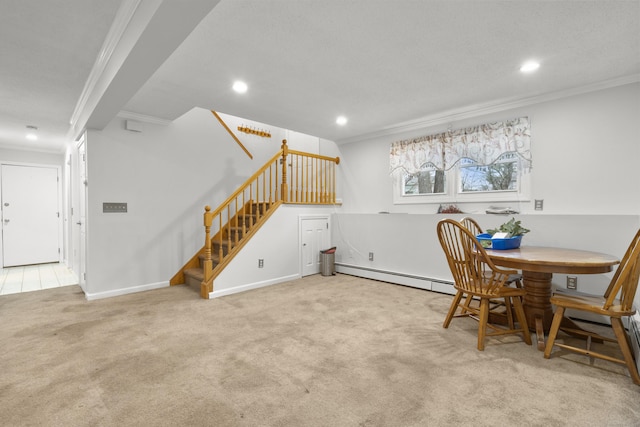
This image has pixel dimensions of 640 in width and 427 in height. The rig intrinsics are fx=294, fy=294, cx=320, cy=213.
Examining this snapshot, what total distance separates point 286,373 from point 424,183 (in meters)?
3.29

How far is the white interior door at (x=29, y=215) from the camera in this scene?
17.8ft

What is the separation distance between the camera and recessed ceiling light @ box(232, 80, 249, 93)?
290 centimetres

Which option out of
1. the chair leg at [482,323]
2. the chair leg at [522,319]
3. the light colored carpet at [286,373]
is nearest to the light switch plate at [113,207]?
the light colored carpet at [286,373]

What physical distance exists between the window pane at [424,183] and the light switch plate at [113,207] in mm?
3844

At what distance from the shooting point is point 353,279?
454 cm

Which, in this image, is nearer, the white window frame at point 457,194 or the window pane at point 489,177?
the white window frame at point 457,194

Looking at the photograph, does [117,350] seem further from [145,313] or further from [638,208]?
[638,208]

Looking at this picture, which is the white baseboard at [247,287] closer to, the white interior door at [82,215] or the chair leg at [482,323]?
the white interior door at [82,215]

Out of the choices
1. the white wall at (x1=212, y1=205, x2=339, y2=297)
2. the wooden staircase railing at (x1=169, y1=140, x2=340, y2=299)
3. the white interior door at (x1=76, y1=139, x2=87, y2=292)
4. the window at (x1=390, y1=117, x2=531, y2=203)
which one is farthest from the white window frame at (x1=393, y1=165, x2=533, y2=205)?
the white interior door at (x1=76, y1=139, x2=87, y2=292)

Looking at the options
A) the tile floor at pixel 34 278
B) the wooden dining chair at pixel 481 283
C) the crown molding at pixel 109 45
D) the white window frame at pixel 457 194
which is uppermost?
the crown molding at pixel 109 45

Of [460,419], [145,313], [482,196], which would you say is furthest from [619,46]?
[145,313]

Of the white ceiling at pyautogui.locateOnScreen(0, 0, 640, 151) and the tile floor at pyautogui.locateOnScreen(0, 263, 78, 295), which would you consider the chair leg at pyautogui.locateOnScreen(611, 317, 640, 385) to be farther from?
the tile floor at pyautogui.locateOnScreen(0, 263, 78, 295)

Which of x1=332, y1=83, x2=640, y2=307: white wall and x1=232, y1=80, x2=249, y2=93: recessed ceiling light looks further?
x1=232, y1=80, x2=249, y2=93: recessed ceiling light

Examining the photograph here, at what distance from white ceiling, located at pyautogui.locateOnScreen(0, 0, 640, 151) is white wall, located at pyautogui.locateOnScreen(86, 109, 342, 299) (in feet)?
1.37
